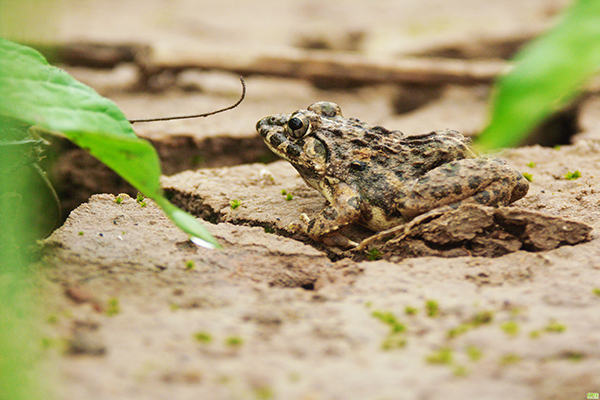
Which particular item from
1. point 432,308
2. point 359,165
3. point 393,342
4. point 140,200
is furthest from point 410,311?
point 140,200

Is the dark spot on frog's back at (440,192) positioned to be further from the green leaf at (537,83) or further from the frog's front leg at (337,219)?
the green leaf at (537,83)

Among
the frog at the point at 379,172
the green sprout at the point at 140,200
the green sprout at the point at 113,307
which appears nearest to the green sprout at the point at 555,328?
the frog at the point at 379,172

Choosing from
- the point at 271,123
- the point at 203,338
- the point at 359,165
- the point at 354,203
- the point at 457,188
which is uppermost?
the point at 271,123

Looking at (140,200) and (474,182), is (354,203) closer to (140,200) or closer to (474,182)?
(474,182)

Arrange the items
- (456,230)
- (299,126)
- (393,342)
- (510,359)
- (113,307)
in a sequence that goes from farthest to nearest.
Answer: (299,126) → (456,230) → (113,307) → (393,342) → (510,359)

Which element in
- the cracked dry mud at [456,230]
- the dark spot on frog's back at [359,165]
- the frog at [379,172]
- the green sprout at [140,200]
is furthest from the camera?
the green sprout at [140,200]

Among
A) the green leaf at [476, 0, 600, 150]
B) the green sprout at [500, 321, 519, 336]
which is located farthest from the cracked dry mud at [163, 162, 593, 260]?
the green leaf at [476, 0, 600, 150]

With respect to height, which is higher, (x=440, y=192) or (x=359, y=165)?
(x=359, y=165)
